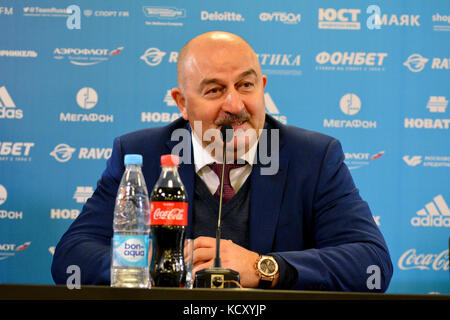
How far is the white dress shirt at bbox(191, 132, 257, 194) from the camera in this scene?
2166 mm

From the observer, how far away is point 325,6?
3.91 metres

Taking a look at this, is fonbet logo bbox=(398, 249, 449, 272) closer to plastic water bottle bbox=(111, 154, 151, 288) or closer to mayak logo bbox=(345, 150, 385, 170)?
mayak logo bbox=(345, 150, 385, 170)

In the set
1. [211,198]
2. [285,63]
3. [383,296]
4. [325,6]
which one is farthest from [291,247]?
[325,6]

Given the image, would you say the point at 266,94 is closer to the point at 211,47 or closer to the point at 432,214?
the point at 432,214

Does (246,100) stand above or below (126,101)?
below

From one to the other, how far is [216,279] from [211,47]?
109 centimetres

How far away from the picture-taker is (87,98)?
385cm

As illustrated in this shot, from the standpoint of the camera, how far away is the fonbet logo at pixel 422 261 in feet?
12.4

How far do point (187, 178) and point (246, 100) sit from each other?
38 cm

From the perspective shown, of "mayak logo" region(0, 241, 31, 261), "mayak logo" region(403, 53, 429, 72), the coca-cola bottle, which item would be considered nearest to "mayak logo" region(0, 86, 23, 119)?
"mayak logo" region(0, 241, 31, 261)

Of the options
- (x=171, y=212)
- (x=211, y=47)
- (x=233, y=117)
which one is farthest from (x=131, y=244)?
(x=211, y=47)

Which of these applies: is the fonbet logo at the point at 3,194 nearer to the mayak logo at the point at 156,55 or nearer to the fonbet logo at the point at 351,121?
the mayak logo at the point at 156,55

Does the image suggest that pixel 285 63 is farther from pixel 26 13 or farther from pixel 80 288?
pixel 80 288

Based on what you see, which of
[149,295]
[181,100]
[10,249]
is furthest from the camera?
[10,249]
